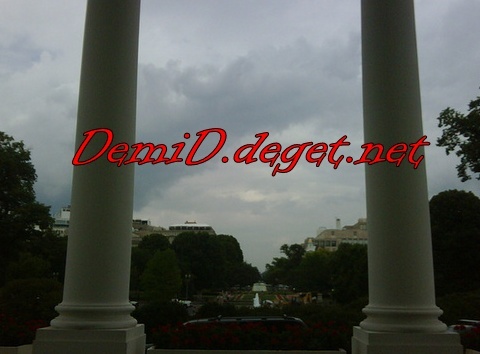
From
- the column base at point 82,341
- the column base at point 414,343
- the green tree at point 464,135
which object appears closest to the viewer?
the column base at point 414,343

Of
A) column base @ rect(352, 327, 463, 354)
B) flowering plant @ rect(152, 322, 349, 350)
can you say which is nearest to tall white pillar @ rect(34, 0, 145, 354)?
flowering plant @ rect(152, 322, 349, 350)

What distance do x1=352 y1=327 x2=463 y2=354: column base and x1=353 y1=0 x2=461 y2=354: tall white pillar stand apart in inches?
2.4

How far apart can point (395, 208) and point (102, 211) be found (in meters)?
19.5

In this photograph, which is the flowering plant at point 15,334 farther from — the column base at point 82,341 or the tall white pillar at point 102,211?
the column base at point 82,341

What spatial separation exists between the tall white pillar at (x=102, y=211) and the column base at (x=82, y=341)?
61mm

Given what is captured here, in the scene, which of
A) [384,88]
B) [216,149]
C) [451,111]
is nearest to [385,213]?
[384,88]

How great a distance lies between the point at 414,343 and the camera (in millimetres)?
32344

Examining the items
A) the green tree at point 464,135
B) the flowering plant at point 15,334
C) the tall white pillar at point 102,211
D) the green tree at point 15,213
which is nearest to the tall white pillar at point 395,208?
the tall white pillar at point 102,211

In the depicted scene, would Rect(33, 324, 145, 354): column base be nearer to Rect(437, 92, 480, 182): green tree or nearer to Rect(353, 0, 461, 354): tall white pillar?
Rect(353, 0, 461, 354): tall white pillar

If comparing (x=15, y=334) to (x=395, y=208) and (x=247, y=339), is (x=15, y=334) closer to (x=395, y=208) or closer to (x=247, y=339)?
(x=247, y=339)

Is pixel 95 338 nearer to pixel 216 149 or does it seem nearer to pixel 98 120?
pixel 98 120

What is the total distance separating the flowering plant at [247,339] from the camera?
128 feet

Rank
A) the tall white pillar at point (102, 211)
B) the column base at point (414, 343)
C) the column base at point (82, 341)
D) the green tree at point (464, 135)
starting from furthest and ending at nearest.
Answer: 1. the green tree at point (464, 135)
2. the tall white pillar at point (102, 211)
3. the column base at point (82, 341)
4. the column base at point (414, 343)

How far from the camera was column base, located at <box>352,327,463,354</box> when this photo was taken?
32.2 meters
